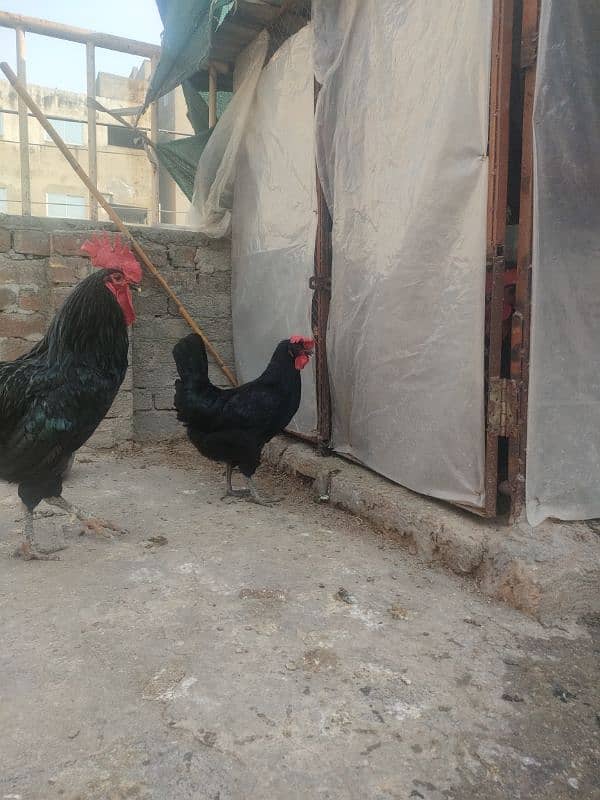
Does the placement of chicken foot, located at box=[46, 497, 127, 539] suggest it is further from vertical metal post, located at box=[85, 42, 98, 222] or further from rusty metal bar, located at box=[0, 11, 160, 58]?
rusty metal bar, located at box=[0, 11, 160, 58]

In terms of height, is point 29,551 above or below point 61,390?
below

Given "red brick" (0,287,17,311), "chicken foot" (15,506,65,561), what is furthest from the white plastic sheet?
"chicken foot" (15,506,65,561)

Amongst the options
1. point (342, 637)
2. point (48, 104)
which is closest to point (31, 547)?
point (342, 637)

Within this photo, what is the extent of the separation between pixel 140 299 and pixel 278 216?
4.96 feet

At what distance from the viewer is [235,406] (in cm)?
357

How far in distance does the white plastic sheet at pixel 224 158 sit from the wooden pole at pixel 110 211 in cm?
68

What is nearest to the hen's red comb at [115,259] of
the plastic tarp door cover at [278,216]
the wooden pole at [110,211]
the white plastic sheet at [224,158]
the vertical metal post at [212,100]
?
the wooden pole at [110,211]

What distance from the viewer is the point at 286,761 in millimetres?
1403

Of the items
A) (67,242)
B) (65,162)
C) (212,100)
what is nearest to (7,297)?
(67,242)

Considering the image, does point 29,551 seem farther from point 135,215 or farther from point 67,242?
point 135,215

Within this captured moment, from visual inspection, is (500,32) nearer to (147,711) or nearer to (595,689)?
(595,689)

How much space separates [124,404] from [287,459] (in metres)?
1.60

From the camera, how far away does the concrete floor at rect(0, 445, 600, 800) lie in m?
1.36

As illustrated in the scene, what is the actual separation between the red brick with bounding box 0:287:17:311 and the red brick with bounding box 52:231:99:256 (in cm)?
55
